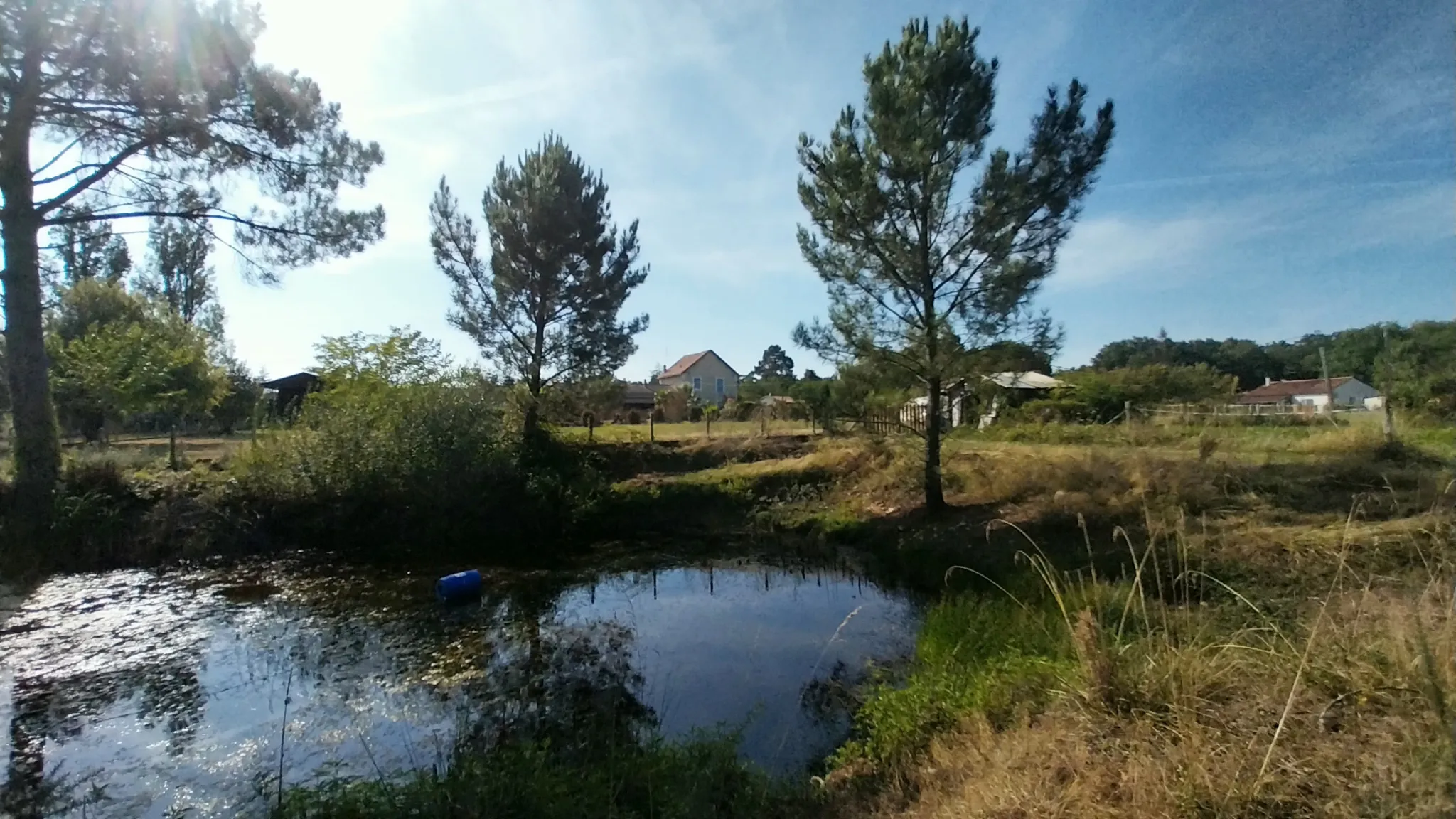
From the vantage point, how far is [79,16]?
9773 mm

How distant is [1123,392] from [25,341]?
85.9 feet

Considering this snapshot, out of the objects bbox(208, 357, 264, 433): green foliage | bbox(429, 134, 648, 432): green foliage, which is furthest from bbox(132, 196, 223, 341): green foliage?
Answer: bbox(429, 134, 648, 432): green foliage

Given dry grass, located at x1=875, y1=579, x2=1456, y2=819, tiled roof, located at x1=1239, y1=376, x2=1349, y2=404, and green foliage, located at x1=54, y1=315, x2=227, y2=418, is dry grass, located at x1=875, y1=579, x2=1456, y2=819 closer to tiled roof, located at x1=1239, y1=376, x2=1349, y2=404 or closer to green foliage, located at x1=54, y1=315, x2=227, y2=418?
tiled roof, located at x1=1239, y1=376, x2=1349, y2=404

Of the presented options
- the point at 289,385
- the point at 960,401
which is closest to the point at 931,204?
the point at 960,401

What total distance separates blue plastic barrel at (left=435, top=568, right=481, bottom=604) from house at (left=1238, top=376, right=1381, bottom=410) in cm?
1429

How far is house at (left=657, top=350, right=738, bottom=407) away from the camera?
51.8 m

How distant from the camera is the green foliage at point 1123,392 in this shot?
2261 centimetres

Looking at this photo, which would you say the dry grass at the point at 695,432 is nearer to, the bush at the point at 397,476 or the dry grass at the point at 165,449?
the bush at the point at 397,476

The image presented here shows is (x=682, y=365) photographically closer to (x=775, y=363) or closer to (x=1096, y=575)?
(x=775, y=363)

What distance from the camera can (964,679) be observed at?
5430mm

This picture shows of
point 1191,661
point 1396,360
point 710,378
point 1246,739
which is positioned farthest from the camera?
point 710,378

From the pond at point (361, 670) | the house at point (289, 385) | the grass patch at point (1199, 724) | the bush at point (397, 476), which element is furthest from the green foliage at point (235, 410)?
the grass patch at point (1199, 724)

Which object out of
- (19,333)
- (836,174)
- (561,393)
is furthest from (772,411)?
(19,333)

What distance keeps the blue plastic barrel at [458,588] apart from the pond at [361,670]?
0.55 ft
